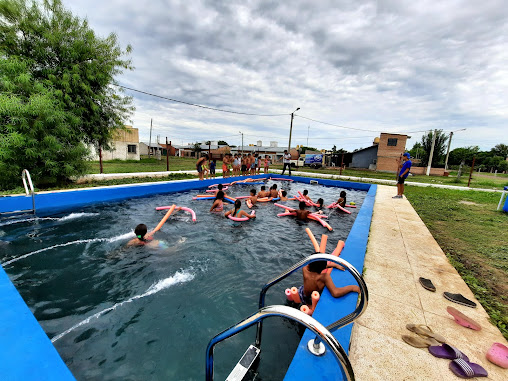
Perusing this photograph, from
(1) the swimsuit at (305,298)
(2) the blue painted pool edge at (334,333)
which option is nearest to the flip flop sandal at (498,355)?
(2) the blue painted pool edge at (334,333)

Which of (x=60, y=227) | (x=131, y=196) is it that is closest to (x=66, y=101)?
(x=131, y=196)

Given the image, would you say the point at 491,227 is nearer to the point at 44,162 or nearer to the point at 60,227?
the point at 60,227

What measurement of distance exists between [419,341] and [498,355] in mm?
642

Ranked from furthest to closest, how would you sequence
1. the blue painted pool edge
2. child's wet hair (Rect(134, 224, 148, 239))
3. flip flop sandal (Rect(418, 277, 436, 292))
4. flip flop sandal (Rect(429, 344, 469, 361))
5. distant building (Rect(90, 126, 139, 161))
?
distant building (Rect(90, 126, 139, 161)) < child's wet hair (Rect(134, 224, 148, 239)) < flip flop sandal (Rect(418, 277, 436, 292)) < flip flop sandal (Rect(429, 344, 469, 361)) < the blue painted pool edge

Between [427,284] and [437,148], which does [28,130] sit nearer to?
[427,284]

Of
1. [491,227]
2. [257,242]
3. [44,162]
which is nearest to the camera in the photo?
[257,242]

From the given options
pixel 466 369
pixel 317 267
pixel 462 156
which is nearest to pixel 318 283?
pixel 317 267

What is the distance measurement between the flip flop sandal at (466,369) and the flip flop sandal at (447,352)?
83 millimetres

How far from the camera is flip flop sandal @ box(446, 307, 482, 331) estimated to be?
8.11 ft

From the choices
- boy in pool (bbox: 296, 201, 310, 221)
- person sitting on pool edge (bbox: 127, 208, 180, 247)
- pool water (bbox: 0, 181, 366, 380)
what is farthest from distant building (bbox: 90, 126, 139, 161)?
boy in pool (bbox: 296, 201, 310, 221)

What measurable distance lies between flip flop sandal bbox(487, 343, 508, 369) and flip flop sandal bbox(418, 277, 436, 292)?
0.99 metres

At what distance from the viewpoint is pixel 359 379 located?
1812 mm

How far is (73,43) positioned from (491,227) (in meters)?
19.6

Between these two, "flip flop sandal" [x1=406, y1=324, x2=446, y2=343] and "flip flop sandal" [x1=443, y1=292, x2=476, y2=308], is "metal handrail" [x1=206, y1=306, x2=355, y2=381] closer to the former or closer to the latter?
"flip flop sandal" [x1=406, y1=324, x2=446, y2=343]
